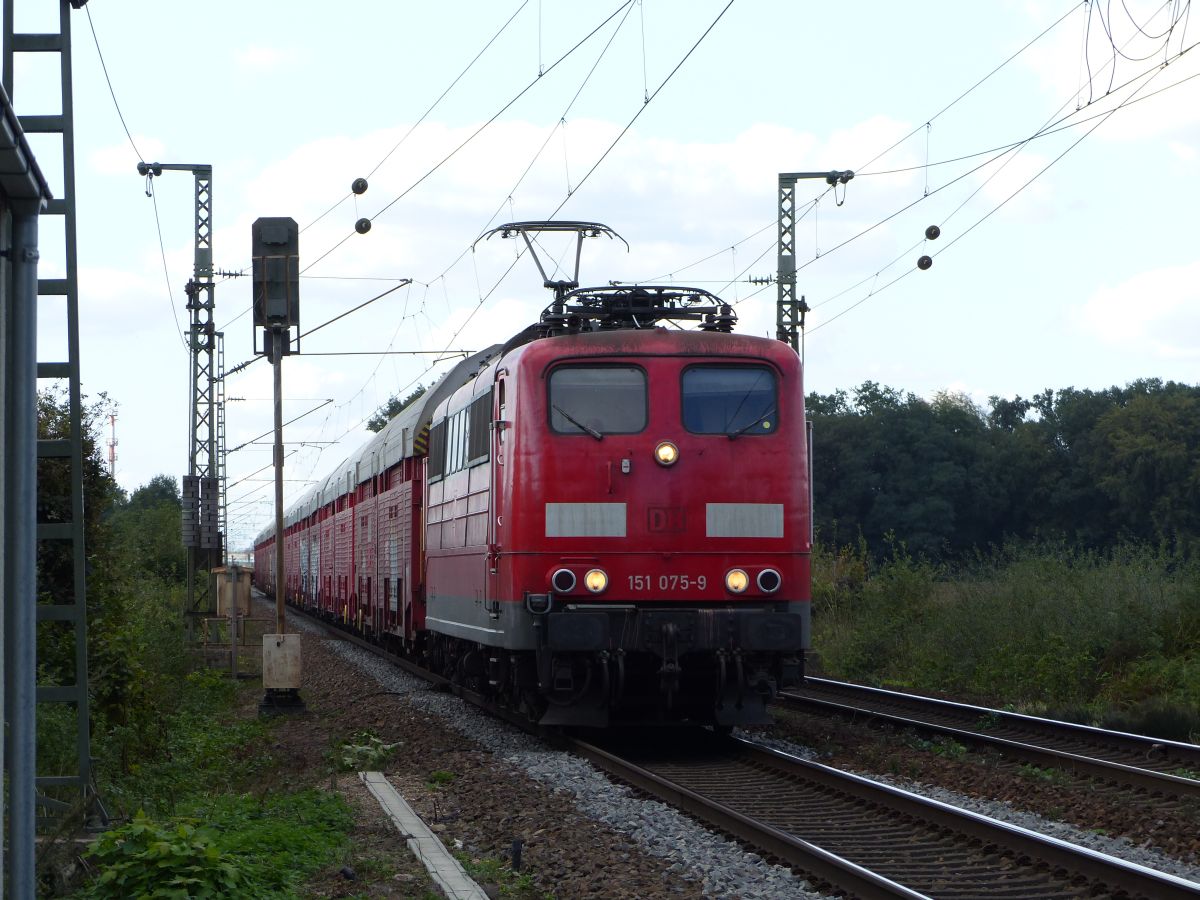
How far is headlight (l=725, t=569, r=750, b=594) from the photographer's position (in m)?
11.6

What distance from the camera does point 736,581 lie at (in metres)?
11.7

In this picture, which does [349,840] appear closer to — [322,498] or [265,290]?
[265,290]

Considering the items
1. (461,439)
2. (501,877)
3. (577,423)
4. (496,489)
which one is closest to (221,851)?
(501,877)

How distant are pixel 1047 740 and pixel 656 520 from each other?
160 inches

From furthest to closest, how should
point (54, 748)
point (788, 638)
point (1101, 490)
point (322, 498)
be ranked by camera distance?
1. point (1101, 490)
2. point (322, 498)
3. point (788, 638)
4. point (54, 748)

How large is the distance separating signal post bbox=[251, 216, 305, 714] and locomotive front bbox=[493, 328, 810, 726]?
4.75m

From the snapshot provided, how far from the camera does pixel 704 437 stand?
39.0 ft

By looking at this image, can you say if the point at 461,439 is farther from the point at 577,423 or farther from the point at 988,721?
the point at 988,721

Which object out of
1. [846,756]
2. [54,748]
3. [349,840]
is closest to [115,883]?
[349,840]

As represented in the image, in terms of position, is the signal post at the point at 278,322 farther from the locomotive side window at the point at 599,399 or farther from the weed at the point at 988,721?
the weed at the point at 988,721

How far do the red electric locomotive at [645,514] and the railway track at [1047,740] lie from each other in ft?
Answer: 6.66

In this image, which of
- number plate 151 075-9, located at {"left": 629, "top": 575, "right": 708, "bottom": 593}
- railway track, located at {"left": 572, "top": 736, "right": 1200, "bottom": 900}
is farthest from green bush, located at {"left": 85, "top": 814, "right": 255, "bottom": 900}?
number plate 151 075-9, located at {"left": 629, "top": 575, "right": 708, "bottom": 593}

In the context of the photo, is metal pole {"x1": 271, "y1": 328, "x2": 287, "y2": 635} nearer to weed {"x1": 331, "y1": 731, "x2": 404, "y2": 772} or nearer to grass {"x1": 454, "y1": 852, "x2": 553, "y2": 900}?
weed {"x1": 331, "y1": 731, "x2": 404, "y2": 772}

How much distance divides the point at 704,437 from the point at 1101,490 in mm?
52905
